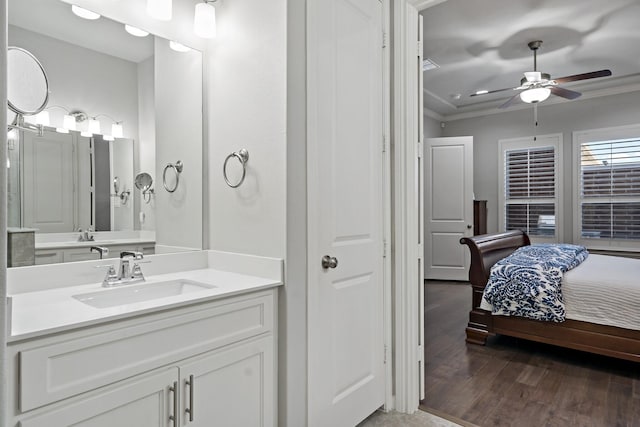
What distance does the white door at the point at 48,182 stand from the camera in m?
1.49

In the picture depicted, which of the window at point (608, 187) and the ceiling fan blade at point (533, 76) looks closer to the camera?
the ceiling fan blade at point (533, 76)

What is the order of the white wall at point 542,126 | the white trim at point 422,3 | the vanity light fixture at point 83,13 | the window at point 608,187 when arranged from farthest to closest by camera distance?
the white wall at point 542,126 < the window at point 608,187 < the white trim at point 422,3 < the vanity light fixture at point 83,13

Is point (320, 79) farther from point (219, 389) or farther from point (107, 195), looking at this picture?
point (219, 389)

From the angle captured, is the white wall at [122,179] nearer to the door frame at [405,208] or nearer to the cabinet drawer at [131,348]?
the cabinet drawer at [131,348]

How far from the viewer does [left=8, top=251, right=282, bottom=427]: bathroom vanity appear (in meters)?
1.01

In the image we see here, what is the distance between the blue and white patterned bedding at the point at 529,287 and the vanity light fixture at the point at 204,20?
2758 millimetres

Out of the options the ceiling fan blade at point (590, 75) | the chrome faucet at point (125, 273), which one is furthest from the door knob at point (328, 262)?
the ceiling fan blade at point (590, 75)

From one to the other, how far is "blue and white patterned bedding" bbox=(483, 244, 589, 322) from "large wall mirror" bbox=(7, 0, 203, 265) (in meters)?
2.42

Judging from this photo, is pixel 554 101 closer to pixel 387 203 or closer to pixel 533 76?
pixel 533 76

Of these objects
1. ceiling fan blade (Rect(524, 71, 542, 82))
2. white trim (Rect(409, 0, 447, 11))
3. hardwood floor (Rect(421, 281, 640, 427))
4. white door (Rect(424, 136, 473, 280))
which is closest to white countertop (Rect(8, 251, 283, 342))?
hardwood floor (Rect(421, 281, 640, 427))

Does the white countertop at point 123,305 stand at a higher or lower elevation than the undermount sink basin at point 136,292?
higher

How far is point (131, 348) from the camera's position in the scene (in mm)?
1170

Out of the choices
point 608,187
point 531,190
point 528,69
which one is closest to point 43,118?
point 528,69

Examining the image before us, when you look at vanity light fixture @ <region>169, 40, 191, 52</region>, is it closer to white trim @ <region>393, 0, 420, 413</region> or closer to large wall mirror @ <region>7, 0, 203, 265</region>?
large wall mirror @ <region>7, 0, 203, 265</region>
